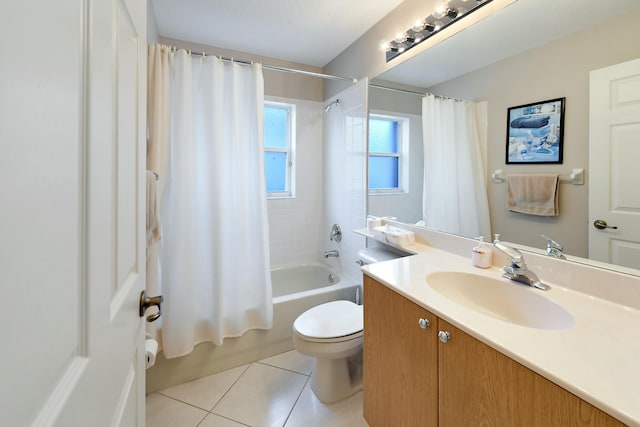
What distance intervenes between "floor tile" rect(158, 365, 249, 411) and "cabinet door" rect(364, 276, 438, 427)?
0.95 meters

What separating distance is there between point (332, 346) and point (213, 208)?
3.79 feet

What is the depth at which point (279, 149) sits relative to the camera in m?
2.76

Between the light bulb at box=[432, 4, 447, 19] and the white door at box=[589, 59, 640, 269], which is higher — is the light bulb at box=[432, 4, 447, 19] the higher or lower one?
the higher one

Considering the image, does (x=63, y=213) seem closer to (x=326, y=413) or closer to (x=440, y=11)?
(x=326, y=413)

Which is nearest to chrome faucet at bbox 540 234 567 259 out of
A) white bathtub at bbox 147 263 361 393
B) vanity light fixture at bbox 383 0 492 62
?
vanity light fixture at bbox 383 0 492 62

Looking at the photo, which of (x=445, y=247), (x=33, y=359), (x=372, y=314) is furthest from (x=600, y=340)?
(x=33, y=359)

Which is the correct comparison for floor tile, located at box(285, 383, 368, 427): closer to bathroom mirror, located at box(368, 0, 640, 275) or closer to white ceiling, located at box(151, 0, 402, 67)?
bathroom mirror, located at box(368, 0, 640, 275)

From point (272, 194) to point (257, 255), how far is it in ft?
3.02

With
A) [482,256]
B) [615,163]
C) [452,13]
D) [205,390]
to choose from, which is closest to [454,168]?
[482,256]

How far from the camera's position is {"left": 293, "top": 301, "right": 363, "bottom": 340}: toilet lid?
1.52 m

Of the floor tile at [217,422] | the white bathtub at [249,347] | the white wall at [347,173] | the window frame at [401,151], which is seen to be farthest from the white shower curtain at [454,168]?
the floor tile at [217,422]

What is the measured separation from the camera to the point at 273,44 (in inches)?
92.4

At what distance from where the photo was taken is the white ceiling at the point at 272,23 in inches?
71.7

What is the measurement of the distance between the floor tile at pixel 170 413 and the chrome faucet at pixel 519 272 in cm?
173
